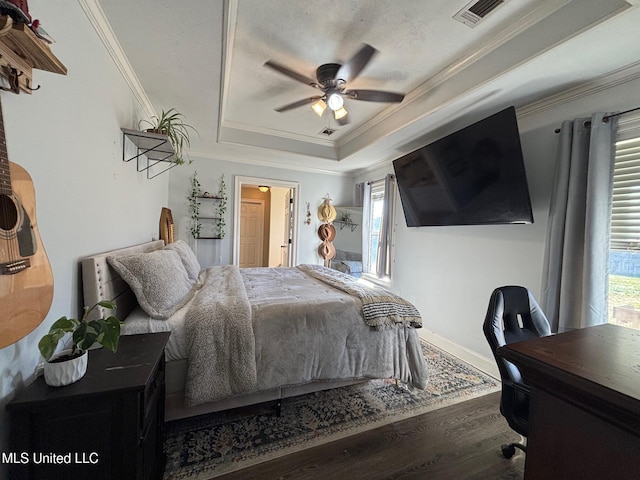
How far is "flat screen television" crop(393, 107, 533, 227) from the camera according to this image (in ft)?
6.85

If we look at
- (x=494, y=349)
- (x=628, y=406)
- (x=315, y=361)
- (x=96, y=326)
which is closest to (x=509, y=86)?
(x=494, y=349)

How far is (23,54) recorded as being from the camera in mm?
891

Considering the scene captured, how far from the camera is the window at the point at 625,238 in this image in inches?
69.7

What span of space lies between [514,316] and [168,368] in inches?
82.1

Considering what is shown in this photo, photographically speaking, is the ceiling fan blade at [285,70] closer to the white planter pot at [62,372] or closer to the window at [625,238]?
the white planter pot at [62,372]

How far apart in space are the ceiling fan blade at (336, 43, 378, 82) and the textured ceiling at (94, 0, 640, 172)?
14 centimetres

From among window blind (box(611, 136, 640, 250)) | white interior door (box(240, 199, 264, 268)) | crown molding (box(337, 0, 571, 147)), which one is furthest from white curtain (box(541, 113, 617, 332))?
white interior door (box(240, 199, 264, 268))

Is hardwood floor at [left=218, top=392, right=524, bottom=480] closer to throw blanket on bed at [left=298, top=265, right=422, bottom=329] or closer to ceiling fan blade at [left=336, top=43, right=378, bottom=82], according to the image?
throw blanket on bed at [left=298, top=265, right=422, bottom=329]

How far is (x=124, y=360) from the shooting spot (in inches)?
46.3

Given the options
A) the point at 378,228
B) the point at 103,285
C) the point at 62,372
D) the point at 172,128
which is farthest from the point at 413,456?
the point at 378,228

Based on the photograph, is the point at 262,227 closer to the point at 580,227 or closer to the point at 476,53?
the point at 476,53

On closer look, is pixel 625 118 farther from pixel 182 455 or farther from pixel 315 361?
pixel 182 455

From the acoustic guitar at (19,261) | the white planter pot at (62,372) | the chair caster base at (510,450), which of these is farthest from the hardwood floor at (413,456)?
the acoustic guitar at (19,261)

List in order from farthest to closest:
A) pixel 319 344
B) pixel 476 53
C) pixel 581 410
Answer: pixel 476 53, pixel 319 344, pixel 581 410
